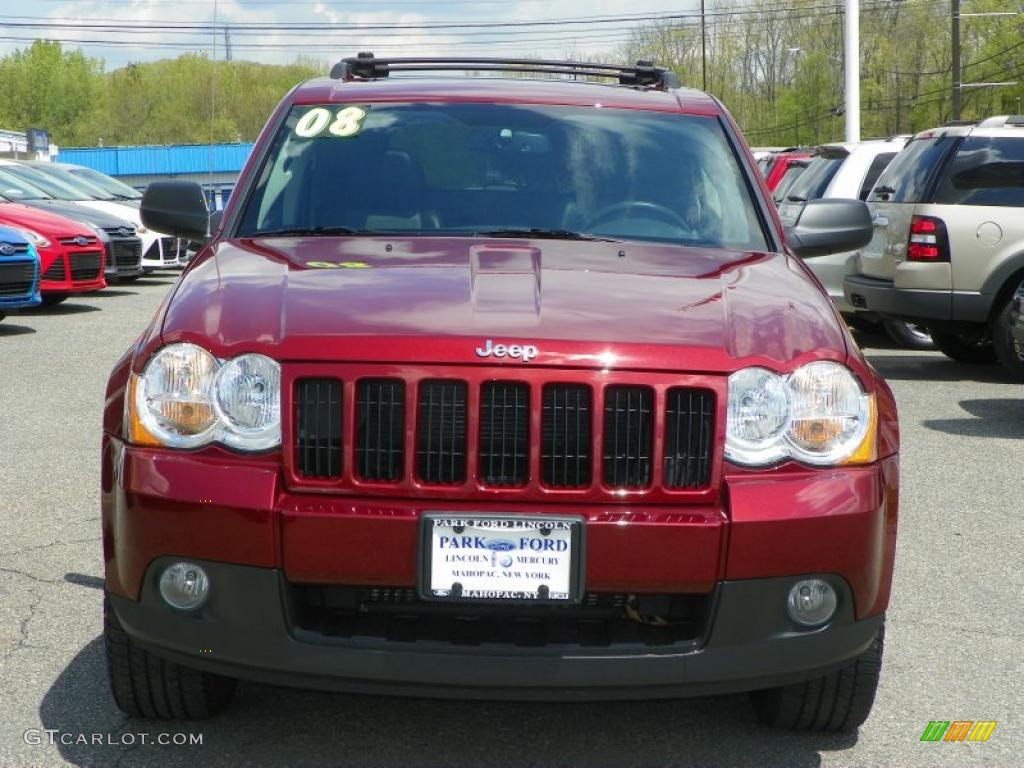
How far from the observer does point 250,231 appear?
4801 mm

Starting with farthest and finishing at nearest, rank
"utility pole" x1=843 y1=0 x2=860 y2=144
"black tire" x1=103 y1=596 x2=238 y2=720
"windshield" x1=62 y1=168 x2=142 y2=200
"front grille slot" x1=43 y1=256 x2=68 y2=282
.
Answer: "utility pole" x1=843 y1=0 x2=860 y2=144 → "windshield" x1=62 y1=168 x2=142 y2=200 → "front grille slot" x1=43 y1=256 x2=68 y2=282 → "black tire" x1=103 y1=596 x2=238 y2=720

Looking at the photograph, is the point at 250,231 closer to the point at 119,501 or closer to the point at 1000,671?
the point at 119,501

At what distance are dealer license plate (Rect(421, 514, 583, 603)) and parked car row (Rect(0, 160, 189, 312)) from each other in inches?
463

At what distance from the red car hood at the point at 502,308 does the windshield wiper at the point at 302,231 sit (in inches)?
11.9

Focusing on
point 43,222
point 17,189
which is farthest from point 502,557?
point 17,189

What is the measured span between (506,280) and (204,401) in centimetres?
82

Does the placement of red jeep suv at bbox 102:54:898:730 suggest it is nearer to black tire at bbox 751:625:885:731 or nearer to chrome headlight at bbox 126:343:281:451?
chrome headlight at bbox 126:343:281:451

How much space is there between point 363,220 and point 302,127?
1.83 feet

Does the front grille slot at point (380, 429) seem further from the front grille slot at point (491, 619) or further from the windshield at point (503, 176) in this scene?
the windshield at point (503, 176)

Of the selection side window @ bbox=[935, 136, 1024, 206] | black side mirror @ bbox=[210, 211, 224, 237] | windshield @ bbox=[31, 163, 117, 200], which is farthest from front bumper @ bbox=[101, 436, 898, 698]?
windshield @ bbox=[31, 163, 117, 200]

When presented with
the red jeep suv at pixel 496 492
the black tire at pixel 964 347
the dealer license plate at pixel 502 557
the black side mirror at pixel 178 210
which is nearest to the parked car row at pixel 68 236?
the black tire at pixel 964 347

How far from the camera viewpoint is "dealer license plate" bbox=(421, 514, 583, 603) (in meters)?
3.43

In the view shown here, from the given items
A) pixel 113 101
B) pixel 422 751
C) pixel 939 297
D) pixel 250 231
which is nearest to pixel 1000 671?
pixel 422 751

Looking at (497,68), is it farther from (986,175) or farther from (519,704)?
(986,175)
